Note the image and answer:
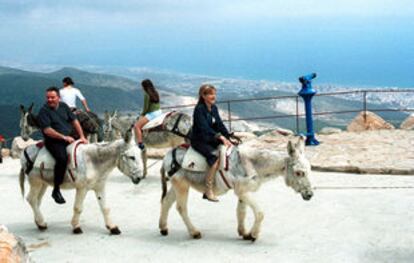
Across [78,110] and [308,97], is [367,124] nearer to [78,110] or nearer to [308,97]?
[308,97]

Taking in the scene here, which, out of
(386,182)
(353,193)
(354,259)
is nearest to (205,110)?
(354,259)

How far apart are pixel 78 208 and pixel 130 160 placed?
4.45 ft

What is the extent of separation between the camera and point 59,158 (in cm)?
914

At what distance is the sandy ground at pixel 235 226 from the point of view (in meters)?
8.30

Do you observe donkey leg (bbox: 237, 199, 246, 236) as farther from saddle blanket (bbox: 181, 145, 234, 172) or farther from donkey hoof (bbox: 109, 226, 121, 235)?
donkey hoof (bbox: 109, 226, 121, 235)

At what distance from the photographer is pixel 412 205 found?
10562 millimetres

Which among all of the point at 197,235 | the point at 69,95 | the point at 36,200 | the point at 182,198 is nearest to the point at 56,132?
the point at 36,200

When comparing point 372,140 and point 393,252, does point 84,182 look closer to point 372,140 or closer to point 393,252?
point 393,252

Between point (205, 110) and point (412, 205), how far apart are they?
4.58m

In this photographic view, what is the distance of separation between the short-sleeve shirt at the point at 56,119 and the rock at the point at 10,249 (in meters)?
3.29

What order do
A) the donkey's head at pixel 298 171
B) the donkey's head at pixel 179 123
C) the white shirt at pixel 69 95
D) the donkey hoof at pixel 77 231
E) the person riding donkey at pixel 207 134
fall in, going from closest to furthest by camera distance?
the donkey's head at pixel 298 171 → the person riding donkey at pixel 207 134 → the donkey hoof at pixel 77 231 → the donkey's head at pixel 179 123 → the white shirt at pixel 69 95

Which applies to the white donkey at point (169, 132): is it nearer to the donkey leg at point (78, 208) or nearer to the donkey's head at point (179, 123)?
the donkey's head at point (179, 123)

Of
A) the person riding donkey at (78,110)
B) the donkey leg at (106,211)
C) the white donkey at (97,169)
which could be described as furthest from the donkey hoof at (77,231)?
the person riding donkey at (78,110)

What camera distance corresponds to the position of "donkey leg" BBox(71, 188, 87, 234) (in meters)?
9.35
